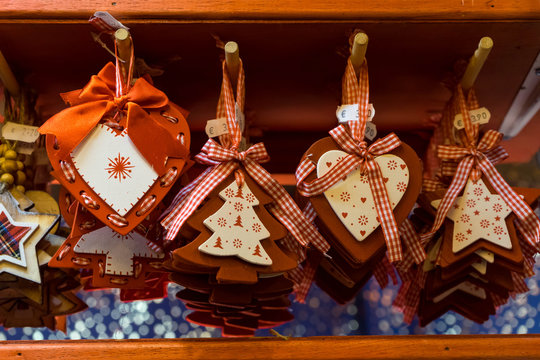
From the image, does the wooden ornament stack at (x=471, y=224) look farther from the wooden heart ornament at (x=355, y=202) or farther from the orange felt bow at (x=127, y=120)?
the orange felt bow at (x=127, y=120)

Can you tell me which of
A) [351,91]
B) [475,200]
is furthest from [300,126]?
[475,200]

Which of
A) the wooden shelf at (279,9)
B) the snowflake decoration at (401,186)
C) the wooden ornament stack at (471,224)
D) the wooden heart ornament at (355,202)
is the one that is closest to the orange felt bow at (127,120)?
the wooden shelf at (279,9)

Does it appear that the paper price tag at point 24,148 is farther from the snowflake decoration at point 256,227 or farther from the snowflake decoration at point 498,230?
the snowflake decoration at point 498,230

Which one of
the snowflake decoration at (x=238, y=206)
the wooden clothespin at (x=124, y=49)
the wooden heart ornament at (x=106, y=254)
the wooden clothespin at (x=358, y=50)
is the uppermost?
the wooden clothespin at (x=358, y=50)

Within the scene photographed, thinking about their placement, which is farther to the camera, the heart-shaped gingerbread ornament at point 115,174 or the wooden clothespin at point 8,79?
the wooden clothespin at point 8,79

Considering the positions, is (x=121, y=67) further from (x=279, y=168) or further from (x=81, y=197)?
(x=279, y=168)

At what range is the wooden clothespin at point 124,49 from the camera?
0.85 metres

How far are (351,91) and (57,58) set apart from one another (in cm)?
49

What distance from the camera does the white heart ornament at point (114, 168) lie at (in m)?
0.81

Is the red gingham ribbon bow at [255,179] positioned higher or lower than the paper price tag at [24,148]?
higher

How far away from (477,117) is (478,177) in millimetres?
109

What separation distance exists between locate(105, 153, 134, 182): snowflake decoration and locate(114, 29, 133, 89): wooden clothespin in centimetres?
13

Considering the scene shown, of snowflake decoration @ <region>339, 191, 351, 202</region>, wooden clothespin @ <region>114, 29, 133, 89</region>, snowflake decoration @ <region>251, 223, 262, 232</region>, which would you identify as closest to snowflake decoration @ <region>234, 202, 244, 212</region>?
snowflake decoration @ <region>251, 223, 262, 232</region>

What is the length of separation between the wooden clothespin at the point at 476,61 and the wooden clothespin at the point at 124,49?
53cm
